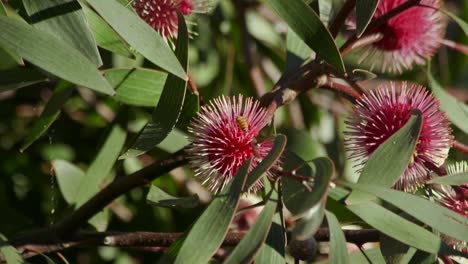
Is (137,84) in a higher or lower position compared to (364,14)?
Result: lower

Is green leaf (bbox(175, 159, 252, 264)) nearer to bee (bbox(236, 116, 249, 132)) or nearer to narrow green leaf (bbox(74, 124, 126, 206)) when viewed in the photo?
bee (bbox(236, 116, 249, 132))

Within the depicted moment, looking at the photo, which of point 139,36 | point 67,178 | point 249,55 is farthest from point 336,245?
point 249,55

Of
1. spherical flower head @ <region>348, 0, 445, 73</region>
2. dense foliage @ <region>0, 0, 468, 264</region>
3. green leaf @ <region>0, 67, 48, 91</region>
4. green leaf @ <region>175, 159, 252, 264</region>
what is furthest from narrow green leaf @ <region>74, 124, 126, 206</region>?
green leaf @ <region>175, 159, 252, 264</region>

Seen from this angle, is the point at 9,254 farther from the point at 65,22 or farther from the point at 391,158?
the point at 391,158

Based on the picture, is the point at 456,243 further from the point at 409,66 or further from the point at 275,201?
the point at 409,66

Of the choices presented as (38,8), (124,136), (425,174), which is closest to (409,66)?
(425,174)

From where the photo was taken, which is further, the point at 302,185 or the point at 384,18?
the point at 384,18

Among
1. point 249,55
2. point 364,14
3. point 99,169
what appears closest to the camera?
point 364,14
